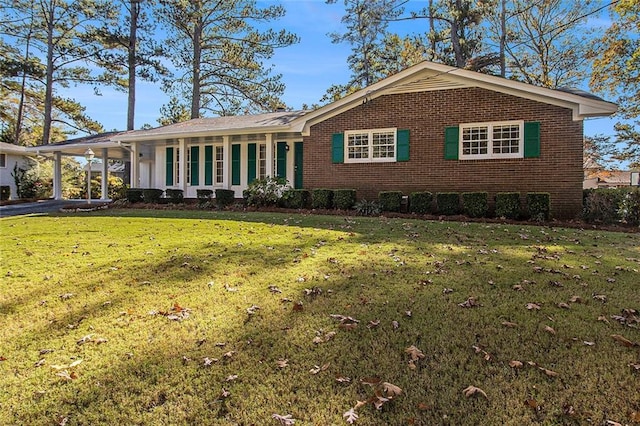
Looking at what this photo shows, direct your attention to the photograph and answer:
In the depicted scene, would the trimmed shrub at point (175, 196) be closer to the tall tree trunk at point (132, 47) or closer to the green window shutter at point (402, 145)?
the green window shutter at point (402, 145)

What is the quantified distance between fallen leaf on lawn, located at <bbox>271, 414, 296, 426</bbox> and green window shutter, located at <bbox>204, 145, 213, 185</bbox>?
15853mm

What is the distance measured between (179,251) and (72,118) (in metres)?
28.9

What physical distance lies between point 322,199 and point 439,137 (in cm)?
421

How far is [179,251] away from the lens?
642 cm

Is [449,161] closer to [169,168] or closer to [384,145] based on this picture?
[384,145]

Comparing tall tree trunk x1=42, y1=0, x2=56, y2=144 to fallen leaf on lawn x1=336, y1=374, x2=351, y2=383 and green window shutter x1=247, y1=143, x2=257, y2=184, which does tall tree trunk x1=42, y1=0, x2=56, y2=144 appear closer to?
green window shutter x1=247, y1=143, x2=257, y2=184

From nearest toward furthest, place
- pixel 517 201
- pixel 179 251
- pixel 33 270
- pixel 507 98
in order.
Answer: pixel 33 270 → pixel 179 251 → pixel 517 201 → pixel 507 98

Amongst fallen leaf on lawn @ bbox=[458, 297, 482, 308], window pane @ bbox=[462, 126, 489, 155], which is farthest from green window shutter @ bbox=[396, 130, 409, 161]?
fallen leaf on lawn @ bbox=[458, 297, 482, 308]

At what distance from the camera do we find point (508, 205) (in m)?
10.8

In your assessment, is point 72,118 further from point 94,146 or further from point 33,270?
point 33,270

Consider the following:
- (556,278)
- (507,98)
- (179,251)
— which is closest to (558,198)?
(507,98)

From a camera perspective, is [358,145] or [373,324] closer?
[373,324]

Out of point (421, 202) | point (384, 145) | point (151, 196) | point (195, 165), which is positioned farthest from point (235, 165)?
point (421, 202)

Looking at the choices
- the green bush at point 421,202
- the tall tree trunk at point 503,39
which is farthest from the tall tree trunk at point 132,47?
the tall tree trunk at point 503,39
